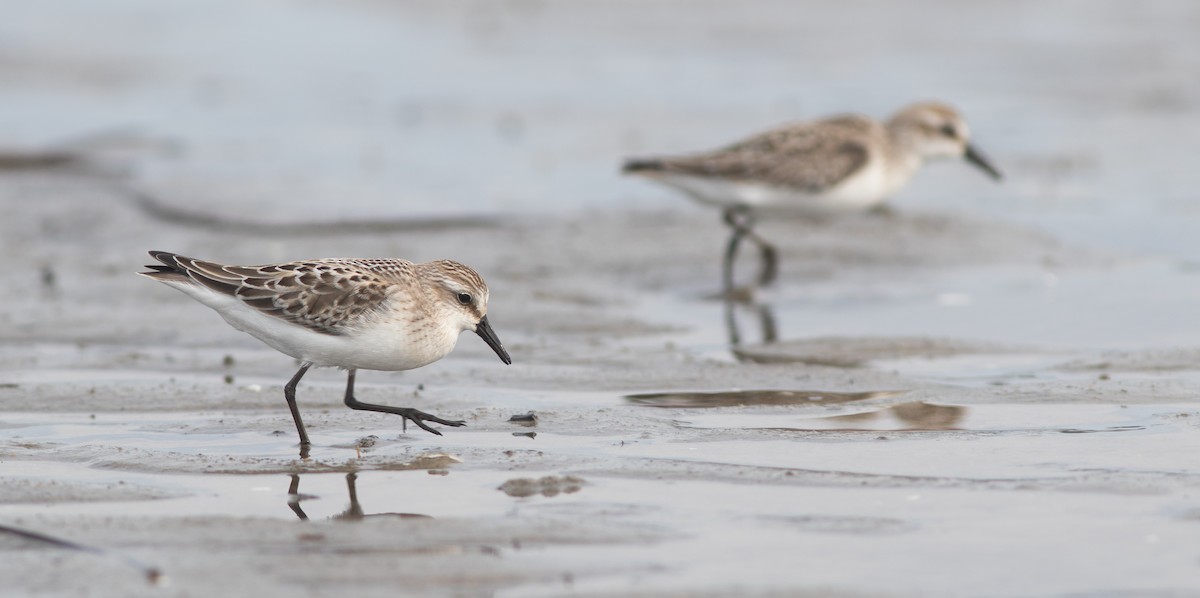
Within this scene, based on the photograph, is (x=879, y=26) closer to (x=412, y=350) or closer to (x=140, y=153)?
(x=140, y=153)

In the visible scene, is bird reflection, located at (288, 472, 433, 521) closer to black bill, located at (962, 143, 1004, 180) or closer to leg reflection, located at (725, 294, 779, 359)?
leg reflection, located at (725, 294, 779, 359)

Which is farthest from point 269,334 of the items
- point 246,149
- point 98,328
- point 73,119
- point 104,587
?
point 73,119

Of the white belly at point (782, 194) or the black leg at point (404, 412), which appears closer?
the black leg at point (404, 412)

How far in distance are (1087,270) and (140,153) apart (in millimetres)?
9801

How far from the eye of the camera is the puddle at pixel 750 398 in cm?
848

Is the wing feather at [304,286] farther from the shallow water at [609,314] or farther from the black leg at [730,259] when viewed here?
the black leg at [730,259]

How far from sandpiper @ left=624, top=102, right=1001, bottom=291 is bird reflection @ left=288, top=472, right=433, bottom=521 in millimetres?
5489

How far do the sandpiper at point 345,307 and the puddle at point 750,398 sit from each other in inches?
50.1

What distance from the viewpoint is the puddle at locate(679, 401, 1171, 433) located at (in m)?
7.77

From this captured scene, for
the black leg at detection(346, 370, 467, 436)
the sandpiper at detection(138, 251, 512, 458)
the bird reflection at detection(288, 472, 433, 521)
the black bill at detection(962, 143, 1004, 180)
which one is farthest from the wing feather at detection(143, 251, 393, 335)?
the black bill at detection(962, 143, 1004, 180)

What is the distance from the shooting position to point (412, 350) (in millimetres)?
7523

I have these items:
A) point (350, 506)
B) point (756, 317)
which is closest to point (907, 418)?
point (350, 506)

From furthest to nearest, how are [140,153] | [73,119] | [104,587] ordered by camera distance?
1. [73,119]
2. [140,153]
3. [104,587]

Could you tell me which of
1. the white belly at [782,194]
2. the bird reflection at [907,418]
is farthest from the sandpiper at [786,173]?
the bird reflection at [907,418]
